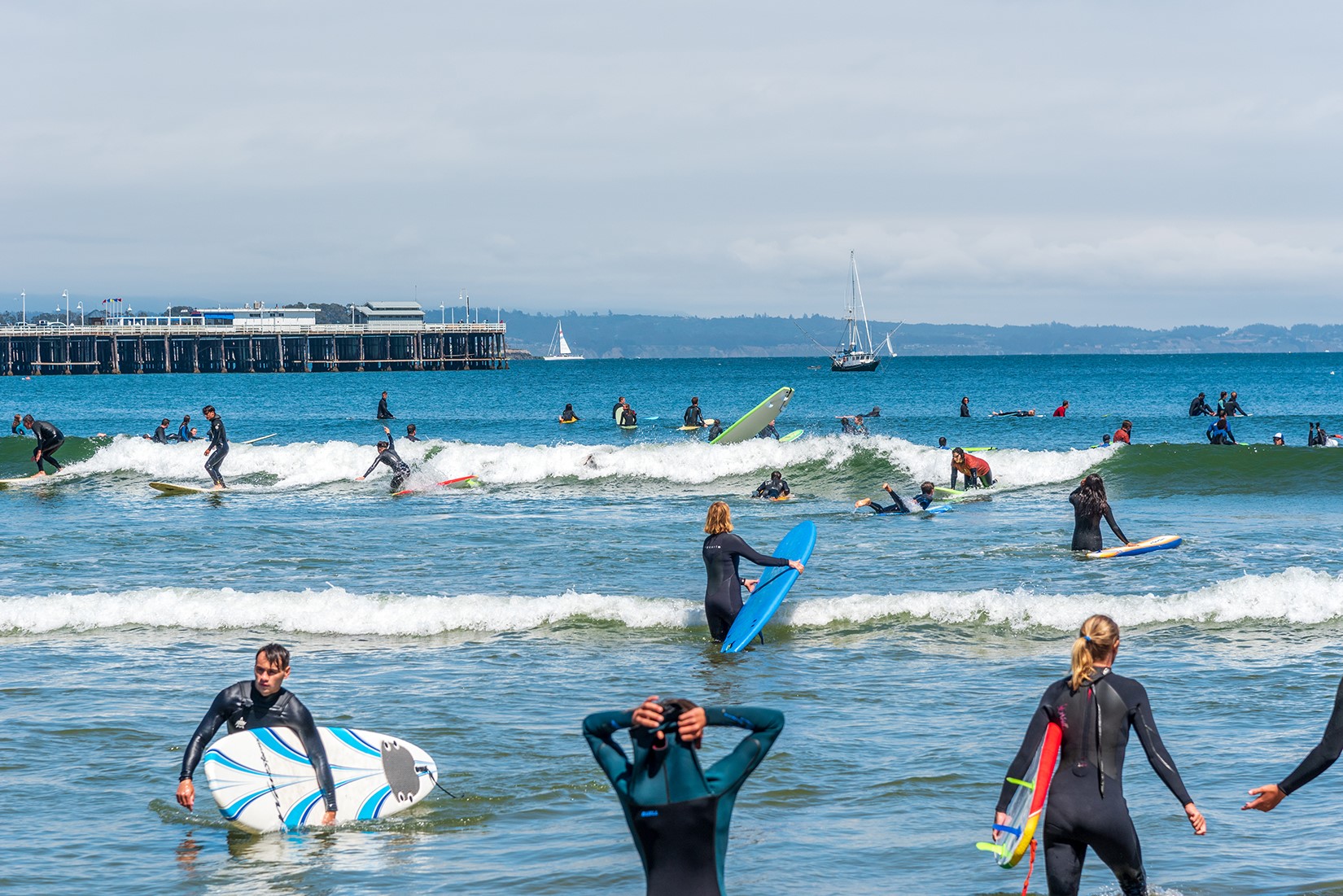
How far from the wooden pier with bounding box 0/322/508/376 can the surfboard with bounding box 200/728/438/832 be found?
412ft

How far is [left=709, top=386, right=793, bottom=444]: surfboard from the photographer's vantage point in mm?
33281

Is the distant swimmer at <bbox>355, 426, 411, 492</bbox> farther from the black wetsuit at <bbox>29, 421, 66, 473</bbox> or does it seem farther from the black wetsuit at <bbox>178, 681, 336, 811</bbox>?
the black wetsuit at <bbox>178, 681, 336, 811</bbox>

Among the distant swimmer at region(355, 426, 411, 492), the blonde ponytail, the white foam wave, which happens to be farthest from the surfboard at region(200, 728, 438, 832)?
the distant swimmer at region(355, 426, 411, 492)

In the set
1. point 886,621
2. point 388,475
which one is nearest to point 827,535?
point 886,621

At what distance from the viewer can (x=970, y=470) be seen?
2412cm

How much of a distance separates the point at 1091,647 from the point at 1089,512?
1189cm

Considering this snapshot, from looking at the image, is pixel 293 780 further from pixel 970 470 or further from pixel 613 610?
pixel 970 470

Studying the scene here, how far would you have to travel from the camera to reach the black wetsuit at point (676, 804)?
173 inches

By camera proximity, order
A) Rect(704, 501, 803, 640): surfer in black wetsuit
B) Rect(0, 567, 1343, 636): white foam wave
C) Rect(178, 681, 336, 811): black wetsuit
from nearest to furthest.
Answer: Rect(178, 681, 336, 811): black wetsuit, Rect(704, 501, 803, 640): surfer in black wetsuit, Rect(0, 567, 1343, 636): white foam wave

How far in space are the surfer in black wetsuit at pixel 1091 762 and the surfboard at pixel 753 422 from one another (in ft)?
90.5

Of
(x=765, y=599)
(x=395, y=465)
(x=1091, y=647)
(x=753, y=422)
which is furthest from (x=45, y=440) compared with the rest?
(x=1091, y=647)

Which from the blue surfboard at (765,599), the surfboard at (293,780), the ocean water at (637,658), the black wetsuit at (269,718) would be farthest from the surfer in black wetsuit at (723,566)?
the black wetsuit at (269,718)

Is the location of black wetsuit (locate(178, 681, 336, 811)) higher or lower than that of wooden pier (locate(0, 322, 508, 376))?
lower

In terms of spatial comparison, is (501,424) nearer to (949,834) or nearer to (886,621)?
(886,621)
